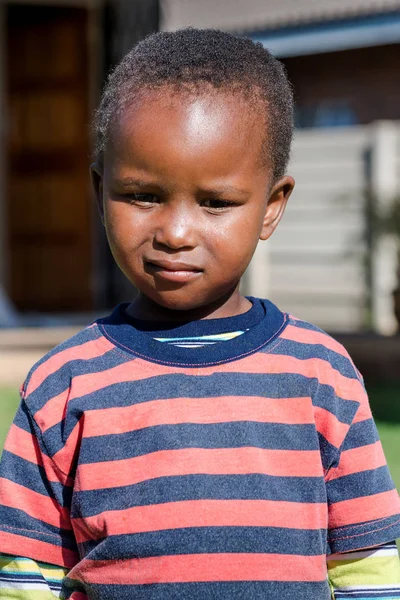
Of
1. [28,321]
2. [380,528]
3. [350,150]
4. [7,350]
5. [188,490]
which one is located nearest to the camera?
[188,490]

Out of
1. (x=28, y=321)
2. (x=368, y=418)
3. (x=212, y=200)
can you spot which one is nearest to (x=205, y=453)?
(x=368, y=418)

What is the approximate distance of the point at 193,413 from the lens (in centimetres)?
157

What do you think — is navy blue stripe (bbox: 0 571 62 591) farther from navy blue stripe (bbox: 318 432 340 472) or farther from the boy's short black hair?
the boy's short black hair

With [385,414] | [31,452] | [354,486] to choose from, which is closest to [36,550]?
[31,452]

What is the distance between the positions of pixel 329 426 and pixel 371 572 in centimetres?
27

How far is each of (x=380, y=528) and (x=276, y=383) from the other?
0.30m

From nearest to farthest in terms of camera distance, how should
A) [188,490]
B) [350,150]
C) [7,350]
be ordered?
[188,490] < [7,350] < [350,150]

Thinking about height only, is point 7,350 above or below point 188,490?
below

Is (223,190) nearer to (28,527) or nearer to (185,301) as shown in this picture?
(185,301)

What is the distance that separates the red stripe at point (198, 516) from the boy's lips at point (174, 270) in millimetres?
355

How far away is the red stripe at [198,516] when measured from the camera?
1.53 meters

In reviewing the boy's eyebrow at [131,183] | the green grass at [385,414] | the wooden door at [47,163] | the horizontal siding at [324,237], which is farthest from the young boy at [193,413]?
the wooden door at [47,163]

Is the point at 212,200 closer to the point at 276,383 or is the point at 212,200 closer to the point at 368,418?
the point at 276,383

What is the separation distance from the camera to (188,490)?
5.02 feet
